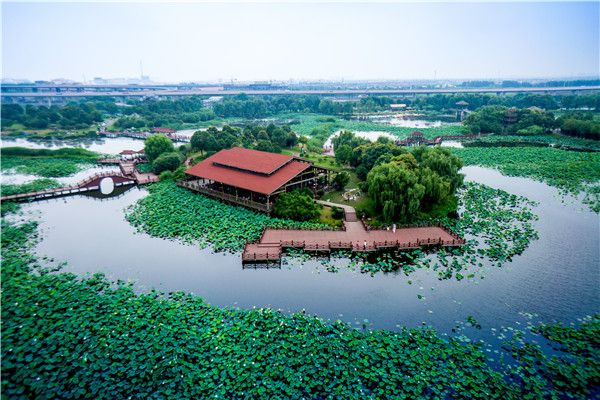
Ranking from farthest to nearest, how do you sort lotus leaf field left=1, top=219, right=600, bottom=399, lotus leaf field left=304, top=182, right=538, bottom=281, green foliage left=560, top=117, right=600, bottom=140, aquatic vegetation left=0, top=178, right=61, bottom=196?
green foliage left=560, top=117, right=600, bottom=140
aquatic vegetation left=0, top=178, right=61, bottom=196
lotus leaf field left=304, top=182, right=538, bottom=281
lotus leaf field left=1, top=219, right=600, bottom=399

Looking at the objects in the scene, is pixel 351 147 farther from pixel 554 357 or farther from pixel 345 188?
pixel 554 357

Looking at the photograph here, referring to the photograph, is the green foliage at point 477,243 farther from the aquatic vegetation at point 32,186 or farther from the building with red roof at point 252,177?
the aquatic vegetation at point 32,186

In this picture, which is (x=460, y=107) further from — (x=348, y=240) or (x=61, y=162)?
(x=61, y=162)

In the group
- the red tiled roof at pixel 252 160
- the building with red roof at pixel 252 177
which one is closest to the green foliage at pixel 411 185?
the building with red roof at pixel 252 177

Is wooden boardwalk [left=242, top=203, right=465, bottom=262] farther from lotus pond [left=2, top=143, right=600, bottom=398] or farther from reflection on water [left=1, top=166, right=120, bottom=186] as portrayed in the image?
reflection on water [left=1, top=166, right=120, bottom=186]

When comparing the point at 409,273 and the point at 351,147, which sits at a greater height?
the point at 351,147

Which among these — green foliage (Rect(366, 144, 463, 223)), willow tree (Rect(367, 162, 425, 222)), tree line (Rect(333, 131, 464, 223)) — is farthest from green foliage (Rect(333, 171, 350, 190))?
willow tree (Rect(367, 162, 425, 222))

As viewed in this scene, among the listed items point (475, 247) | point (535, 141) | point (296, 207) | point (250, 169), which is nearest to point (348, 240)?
point (296, 207)

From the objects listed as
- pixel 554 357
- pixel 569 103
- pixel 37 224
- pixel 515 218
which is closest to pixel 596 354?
pixel 554 357
